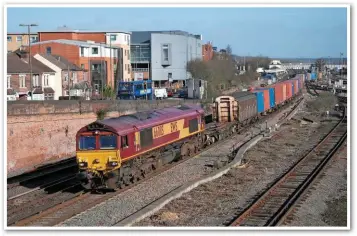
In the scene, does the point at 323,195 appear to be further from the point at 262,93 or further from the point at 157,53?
the point at 157,53

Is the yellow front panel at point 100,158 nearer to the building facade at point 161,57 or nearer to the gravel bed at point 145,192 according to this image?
the gravel bed at point 145,192

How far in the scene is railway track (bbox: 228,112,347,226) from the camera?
17906mm

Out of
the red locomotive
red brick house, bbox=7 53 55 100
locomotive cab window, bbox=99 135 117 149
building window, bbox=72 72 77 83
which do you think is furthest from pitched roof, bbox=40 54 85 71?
locomotive cab window, bbox=99 135 117 149

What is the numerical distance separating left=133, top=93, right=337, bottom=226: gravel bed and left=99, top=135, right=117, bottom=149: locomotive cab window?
3.31 meters

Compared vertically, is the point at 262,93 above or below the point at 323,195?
above

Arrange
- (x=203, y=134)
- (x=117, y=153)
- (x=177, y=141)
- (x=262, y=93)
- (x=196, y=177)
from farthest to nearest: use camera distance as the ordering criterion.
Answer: (x=262, y=93), (x=203, y=134), (x=177, y=141), (x=196, y=177), (x=117, y=153)

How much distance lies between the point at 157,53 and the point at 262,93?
40.8 m

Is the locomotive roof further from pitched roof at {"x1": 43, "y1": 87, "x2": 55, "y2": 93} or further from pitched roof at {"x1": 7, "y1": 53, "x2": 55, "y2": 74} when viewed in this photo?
pitched roof at {"x1": 43, "y1": 87, "x2": 55, "y2": 93}

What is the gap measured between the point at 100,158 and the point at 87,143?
0.77 metres

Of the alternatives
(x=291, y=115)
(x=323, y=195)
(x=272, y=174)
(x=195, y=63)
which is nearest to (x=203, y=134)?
(x=272, y=174)

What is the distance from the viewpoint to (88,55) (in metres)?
69.4

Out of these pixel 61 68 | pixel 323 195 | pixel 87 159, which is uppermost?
pixel 61 68

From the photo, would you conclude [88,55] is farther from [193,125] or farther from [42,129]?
[193,125]
